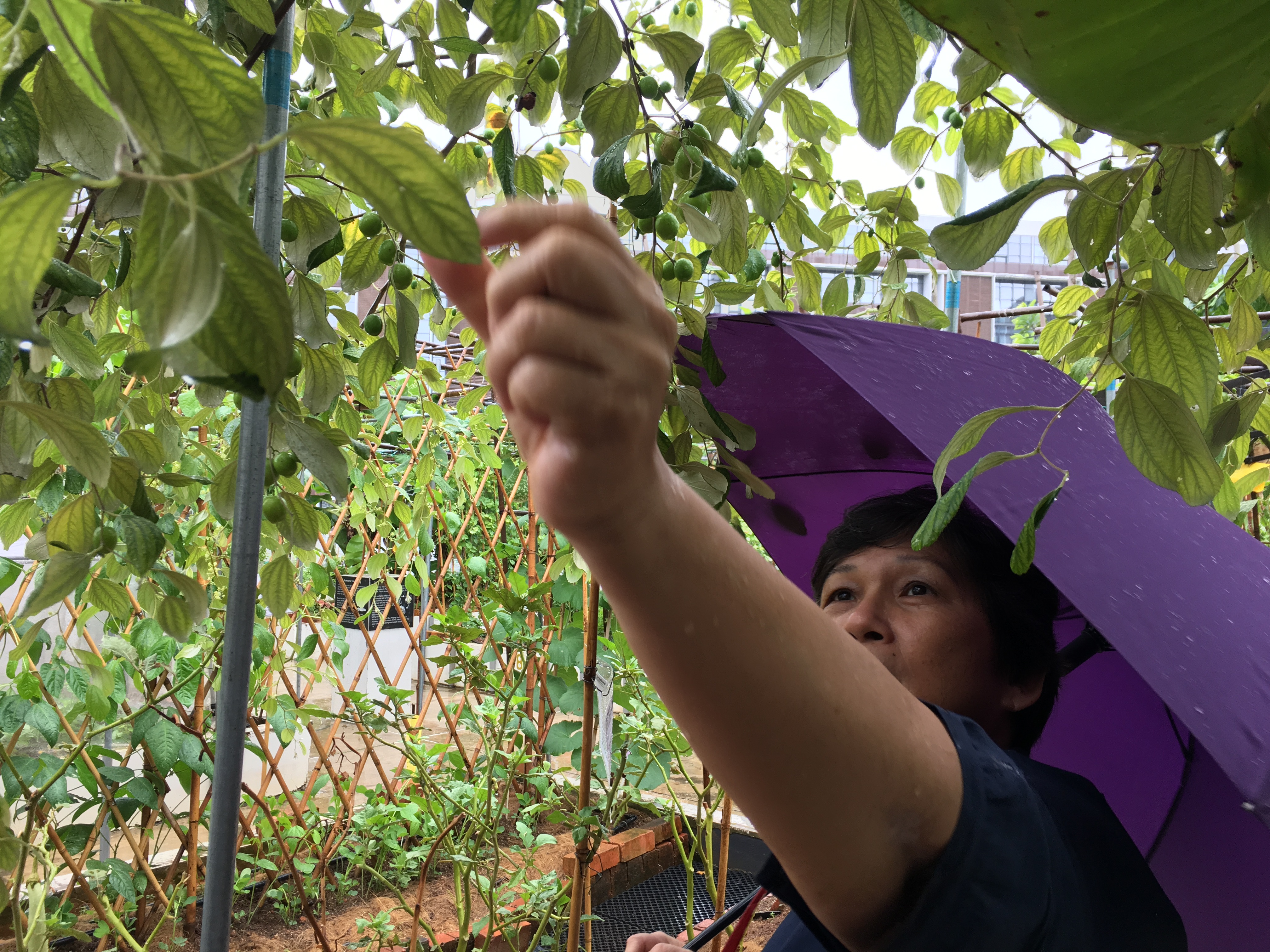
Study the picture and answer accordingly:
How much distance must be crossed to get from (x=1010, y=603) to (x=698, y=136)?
567 mm

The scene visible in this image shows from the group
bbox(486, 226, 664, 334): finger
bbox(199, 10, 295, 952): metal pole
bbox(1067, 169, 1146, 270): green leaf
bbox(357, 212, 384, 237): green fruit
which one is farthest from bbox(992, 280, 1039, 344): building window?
bbox(486, 226, 664, 334): finger

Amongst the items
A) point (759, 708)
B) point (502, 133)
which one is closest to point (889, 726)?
point (759, 708)

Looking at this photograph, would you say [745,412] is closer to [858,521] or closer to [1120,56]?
[858,521]

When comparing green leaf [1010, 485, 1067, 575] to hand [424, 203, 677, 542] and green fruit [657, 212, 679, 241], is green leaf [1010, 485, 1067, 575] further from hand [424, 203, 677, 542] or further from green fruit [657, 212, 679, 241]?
green fruit [657, 212, 679, 241]

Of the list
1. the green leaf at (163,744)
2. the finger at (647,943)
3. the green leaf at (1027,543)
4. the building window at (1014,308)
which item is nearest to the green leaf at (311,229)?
the green leaf at (1027,543)

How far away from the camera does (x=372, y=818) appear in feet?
8.30

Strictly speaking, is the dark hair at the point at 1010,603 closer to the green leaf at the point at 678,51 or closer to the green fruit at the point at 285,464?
the green leaf at the point at 678,51

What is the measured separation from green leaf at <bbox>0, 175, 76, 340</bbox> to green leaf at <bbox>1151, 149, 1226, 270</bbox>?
2.31 feet

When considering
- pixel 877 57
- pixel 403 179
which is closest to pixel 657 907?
pixel 877 57

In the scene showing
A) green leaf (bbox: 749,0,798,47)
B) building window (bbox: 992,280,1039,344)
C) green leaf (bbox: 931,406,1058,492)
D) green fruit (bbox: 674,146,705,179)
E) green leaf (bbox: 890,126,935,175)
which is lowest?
green leaf (bbox: 931,406,1058,492)

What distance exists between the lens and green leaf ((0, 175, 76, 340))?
0.25 m

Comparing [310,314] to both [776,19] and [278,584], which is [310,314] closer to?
[278,584]

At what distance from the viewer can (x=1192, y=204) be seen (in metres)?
0.66

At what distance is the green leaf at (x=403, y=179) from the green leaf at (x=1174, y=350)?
616 millimetres
